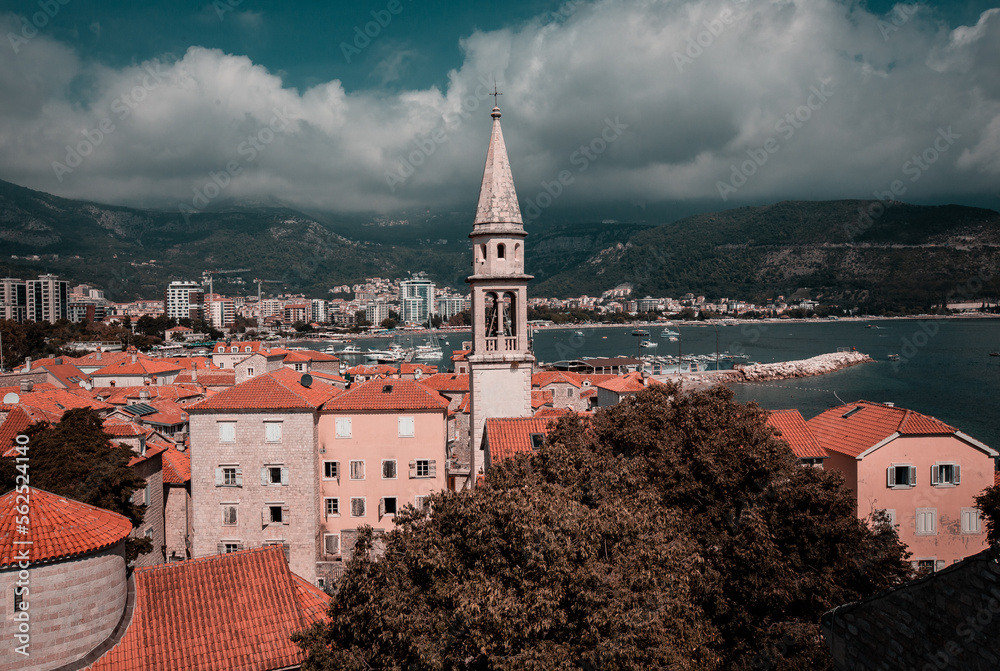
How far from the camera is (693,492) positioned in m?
13.5

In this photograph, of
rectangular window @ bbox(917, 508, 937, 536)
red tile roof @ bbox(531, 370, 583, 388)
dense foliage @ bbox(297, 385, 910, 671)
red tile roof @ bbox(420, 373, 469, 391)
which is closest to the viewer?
dense foliage @ bbox(297, 385, 910, 671)

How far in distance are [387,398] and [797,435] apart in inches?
649

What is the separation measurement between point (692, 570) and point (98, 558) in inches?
423

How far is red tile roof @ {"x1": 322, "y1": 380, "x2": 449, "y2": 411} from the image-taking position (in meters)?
26.2

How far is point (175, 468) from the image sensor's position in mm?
28516

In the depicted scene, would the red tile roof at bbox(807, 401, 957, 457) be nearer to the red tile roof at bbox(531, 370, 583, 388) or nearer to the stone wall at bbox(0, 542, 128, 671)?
the stone wall at bbox(0, 542, 128, 671)

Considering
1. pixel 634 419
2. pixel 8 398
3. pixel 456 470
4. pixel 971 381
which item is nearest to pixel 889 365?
pixel 971 381

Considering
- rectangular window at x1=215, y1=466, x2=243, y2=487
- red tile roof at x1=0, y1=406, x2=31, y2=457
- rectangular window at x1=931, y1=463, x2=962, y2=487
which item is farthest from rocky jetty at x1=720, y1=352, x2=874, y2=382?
red tile roof at x1=0, y1=406, x2=31, y2=457

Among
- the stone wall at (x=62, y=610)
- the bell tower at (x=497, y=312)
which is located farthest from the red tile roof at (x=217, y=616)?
the bell tower at (x=497, y=312)

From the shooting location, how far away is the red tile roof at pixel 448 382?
47312mm

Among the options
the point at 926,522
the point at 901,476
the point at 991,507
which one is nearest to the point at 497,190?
the point at 901,476

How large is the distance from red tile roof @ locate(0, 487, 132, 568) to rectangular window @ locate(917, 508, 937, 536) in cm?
2306

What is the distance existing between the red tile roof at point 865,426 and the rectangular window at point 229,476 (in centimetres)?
2266

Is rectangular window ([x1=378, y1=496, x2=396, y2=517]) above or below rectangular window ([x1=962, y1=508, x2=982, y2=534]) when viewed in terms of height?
below
